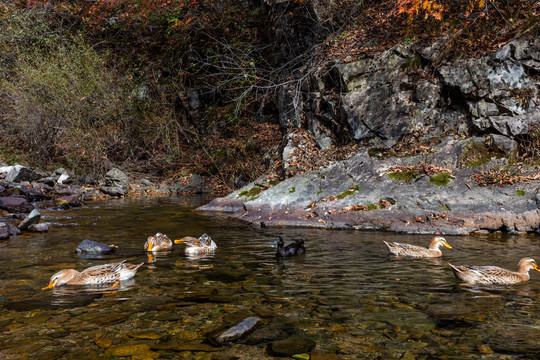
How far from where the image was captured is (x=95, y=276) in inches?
239

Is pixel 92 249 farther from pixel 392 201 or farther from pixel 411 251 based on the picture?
pixel 392 201

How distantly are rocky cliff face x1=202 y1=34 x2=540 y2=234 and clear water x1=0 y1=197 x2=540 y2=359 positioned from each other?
1682mm

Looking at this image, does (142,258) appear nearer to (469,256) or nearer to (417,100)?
(469,256)

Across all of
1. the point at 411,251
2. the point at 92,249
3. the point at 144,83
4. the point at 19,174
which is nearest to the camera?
the point at 411,251

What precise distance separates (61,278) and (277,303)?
323 cm

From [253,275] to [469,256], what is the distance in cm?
428

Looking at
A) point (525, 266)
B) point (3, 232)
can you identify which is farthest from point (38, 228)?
point (525, 266)

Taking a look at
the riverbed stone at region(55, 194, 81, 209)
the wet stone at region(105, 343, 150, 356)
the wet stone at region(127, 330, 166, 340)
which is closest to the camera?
the wet stone at region(105, 343, 150, 356)

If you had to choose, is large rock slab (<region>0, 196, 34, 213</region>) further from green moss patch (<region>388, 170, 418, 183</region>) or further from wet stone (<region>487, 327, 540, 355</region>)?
wet stone (<region>487, 327, 540, 355</region>)

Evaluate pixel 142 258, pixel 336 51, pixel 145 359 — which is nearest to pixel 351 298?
pixel 145 359

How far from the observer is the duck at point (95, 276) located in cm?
591

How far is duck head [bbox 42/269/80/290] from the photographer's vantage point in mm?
5814

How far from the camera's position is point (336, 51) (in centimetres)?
1673

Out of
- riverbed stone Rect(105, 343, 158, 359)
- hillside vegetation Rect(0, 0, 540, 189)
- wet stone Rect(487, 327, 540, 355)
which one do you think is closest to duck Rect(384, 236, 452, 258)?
wet stone Rect(487, 327, 540, 355)
